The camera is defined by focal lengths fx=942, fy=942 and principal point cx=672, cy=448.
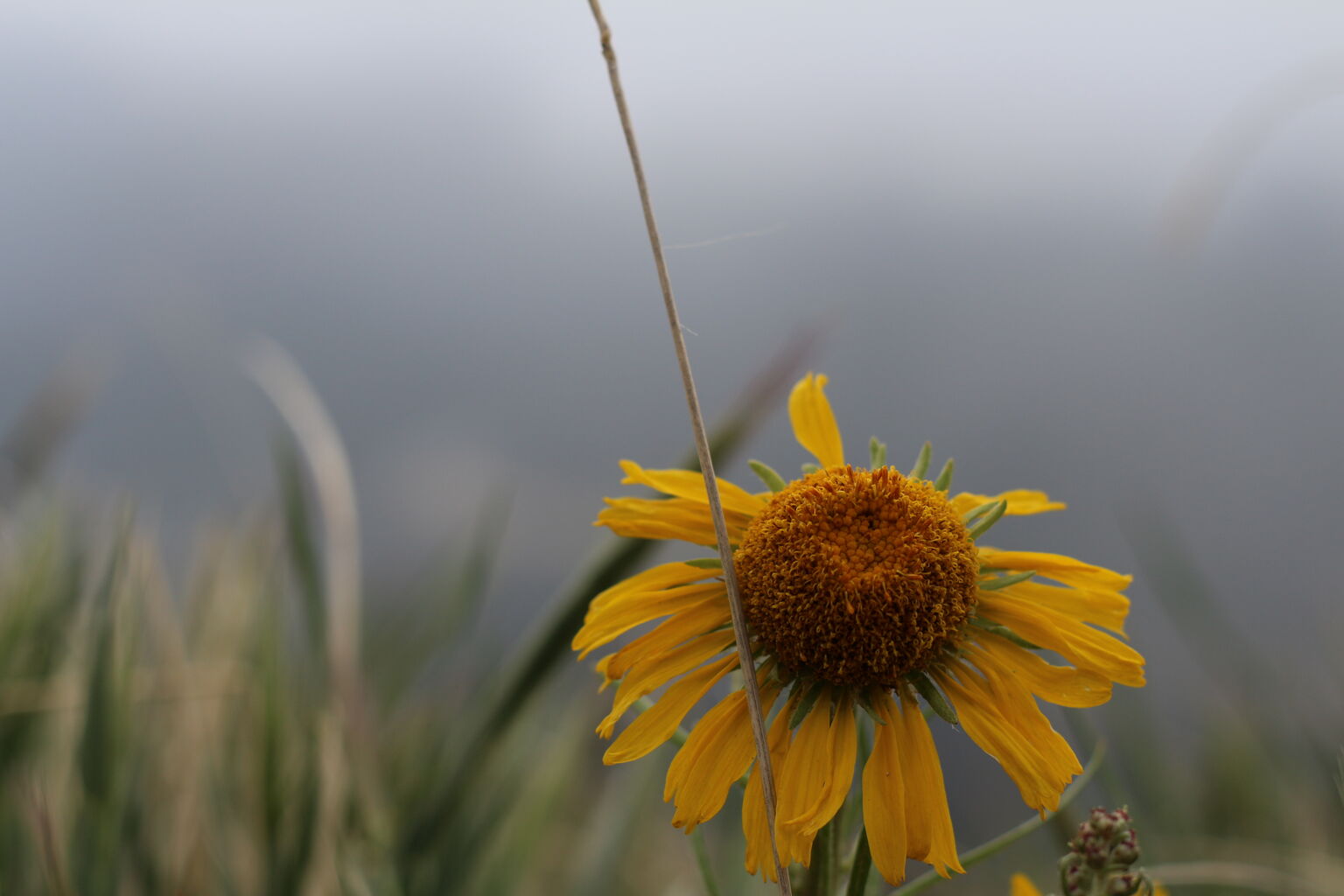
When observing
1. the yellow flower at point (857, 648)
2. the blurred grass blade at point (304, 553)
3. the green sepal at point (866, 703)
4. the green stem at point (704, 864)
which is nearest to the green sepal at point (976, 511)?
the yellow flower at point (857, 648)

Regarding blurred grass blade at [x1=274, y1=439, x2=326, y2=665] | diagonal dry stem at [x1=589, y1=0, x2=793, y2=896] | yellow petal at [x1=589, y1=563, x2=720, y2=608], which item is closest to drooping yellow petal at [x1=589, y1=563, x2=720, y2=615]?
yellow petal at [x1=589, y1=563, x2=720, y2=608]

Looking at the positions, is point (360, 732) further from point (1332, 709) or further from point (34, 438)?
point (1332, 709)

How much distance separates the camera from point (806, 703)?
0.47 metres

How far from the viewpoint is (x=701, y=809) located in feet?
1.42

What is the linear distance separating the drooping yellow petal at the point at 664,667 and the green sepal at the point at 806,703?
0.05 meters

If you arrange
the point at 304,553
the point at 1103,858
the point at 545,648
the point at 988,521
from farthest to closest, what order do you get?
the point at 304,553 < the point at 545,648 < the point at 988,521 < the point at 1103,858

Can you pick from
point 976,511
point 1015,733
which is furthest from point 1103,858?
point 976,511

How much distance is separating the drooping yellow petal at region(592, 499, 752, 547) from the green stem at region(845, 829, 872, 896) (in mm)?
166

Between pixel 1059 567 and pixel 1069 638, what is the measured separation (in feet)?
0.14

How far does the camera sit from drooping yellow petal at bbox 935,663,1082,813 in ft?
1.39

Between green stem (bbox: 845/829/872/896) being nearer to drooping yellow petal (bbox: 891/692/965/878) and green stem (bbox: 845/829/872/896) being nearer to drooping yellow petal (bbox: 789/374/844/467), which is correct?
drooping yellow petal (bbox: 891/692/965/878)

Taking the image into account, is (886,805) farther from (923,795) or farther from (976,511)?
(976,511)

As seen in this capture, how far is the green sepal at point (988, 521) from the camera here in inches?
19.1

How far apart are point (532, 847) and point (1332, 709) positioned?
4.69ft
